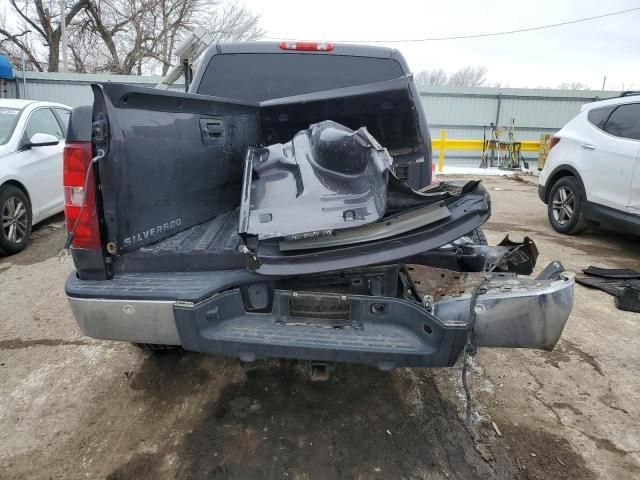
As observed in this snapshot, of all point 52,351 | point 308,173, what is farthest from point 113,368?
point 308,173

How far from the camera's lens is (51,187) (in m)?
6.22

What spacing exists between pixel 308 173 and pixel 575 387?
230 centimetres

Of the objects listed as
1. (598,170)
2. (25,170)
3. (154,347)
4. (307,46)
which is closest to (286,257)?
(154,347)

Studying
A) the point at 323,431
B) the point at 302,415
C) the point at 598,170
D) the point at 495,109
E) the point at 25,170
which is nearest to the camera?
the point at 323,431

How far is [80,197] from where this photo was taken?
7.04 feet

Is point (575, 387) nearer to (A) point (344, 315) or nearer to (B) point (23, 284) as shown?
(A) point (344, 315)

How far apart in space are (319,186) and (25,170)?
197 inches

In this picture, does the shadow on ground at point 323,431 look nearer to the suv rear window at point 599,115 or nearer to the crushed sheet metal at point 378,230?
the crushed sheet metal at point 378,230

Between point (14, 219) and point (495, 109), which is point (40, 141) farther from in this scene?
point (495, 109)

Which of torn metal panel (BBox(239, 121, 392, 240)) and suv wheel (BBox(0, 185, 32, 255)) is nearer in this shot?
torn metal panel (BBox(239, 121, 392, 240))

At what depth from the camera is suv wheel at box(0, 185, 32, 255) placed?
17.5ft

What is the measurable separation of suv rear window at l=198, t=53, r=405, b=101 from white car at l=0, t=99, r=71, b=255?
3.32 meters

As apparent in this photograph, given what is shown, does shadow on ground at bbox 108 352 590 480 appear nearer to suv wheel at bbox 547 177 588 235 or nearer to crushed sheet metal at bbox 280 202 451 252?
crushed sheet metal at bbox 280 202 451 252

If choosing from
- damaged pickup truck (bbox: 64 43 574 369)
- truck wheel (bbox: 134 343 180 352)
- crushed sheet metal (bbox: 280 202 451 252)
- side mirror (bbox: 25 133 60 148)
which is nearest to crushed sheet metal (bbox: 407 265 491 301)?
damaged pickup truck (bbox: 64 43 574 369)
